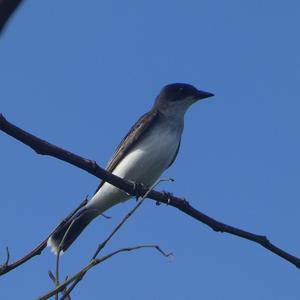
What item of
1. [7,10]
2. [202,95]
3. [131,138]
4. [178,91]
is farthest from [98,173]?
[178,91]

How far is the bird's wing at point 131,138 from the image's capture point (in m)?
7.88

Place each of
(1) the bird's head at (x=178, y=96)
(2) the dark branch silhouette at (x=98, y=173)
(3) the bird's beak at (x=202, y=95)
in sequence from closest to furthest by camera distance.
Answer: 1. (2) the dark branch silhouette at (x=98, y=173)
2. (1) the bird's head at (x=178, y=96)
3. (3) the bird's beak at (x=202, y=95)

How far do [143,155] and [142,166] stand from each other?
16cm

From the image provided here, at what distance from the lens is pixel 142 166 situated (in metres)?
7.48

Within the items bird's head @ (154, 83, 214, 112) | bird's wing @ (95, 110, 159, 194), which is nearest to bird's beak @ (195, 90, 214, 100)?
bird's head @ (154, 83, 214, 112)

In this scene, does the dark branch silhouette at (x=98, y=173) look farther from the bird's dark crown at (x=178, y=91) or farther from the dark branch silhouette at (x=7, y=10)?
the bird's dark crown at (x=178, y=91)

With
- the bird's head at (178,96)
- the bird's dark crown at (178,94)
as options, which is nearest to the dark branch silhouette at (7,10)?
the bird's head at (178,96)

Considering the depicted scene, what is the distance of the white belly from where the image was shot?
744cm

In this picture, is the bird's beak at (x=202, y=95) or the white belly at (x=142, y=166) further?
→ the bird's beak at (x=202, y=95)

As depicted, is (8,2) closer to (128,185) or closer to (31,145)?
(31,145)

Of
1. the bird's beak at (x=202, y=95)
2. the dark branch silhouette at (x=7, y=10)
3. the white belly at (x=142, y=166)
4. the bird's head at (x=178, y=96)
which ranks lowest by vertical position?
the white belly at (x=142, y=166)

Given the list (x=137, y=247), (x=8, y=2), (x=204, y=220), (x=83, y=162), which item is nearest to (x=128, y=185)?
(x=204, y=220)

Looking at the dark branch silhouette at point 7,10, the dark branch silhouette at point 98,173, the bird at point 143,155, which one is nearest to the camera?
the dark branch silhouette at point 7,10

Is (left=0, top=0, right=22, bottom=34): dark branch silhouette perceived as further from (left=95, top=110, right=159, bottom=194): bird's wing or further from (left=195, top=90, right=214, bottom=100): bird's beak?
(left=195, top=90, right=214, bottom=100): bird's beak
